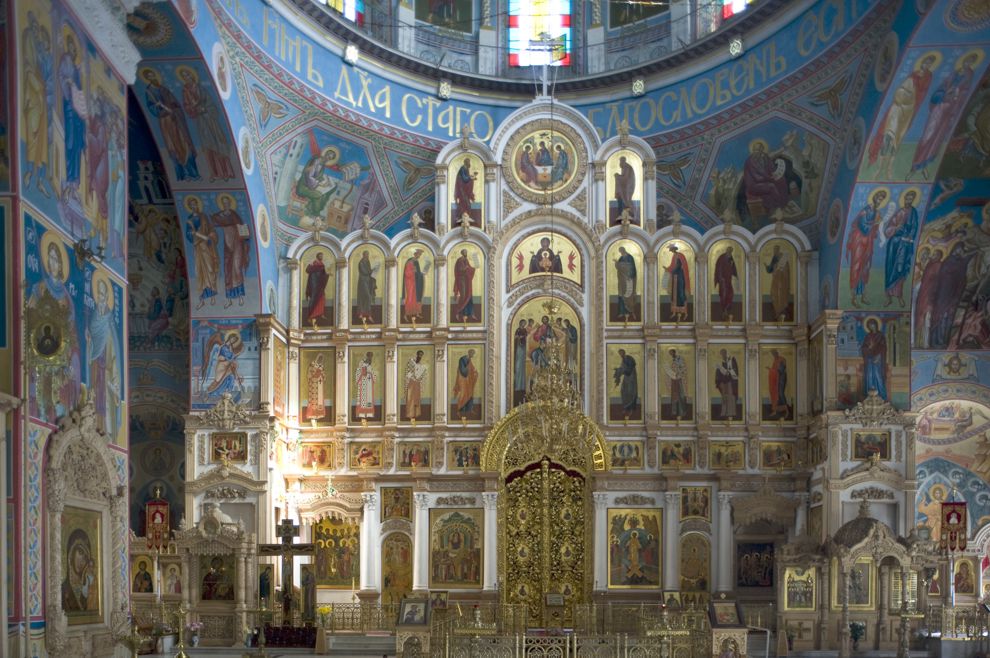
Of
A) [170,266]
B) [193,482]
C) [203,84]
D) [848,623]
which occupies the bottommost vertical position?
[848,623]

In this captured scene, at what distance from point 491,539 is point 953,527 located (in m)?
9.55

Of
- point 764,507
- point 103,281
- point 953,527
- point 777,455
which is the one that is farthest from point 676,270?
point 103,281

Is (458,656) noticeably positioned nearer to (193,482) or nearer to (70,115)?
(193,482)

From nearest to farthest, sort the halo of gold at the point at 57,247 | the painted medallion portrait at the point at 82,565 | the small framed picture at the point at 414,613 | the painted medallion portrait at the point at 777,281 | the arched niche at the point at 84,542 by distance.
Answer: the arched niche at the point at 84,542, the halo of gold at the point at 57,247, the painted medallion portrait at the point at 82,565, the small framed picture at the point at 414,613, the painted medallion portrait at the point at 777,281

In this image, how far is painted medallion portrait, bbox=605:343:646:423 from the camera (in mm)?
28062

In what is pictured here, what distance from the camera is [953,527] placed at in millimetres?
26422

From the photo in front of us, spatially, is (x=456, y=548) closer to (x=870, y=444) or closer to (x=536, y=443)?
(x=536, y=443)

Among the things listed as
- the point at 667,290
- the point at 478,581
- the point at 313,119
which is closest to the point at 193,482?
the point at 478,581

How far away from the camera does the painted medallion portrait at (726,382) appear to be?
28.0m

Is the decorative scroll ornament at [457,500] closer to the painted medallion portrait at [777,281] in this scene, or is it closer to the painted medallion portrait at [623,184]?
the painted medallion portrait at [623,184]

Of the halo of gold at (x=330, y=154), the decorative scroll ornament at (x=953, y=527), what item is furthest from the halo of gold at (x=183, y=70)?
the decorative scroll ornament at (x=953, y=527)

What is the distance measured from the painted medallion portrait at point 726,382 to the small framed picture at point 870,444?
2.60 meters

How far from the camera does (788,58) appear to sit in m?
26.6

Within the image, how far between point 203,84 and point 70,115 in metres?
6.23
